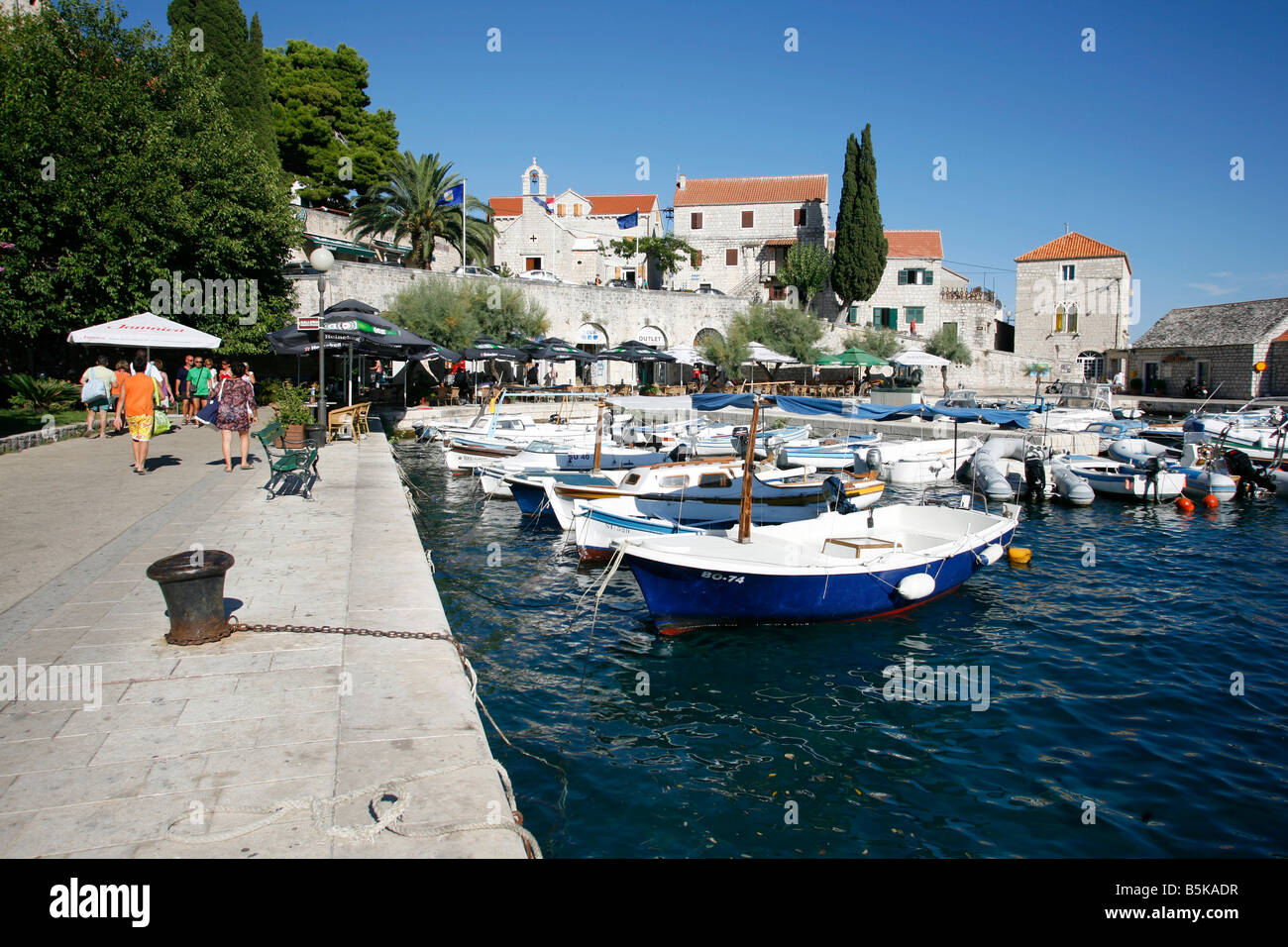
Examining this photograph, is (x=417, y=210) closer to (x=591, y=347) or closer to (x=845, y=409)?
(x=591, y=347)

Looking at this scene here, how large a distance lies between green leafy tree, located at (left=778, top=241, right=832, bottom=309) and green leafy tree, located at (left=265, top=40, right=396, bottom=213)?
2849 centimetres

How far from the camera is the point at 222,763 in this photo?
4480mm

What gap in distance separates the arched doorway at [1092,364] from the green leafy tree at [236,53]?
5294cm

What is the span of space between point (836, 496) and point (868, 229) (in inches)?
1760

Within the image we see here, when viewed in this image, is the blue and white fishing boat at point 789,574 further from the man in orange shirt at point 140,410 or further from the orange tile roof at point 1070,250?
the orange tile roof at point 1070,250

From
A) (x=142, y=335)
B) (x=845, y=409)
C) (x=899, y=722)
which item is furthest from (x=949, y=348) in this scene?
(x=899, y=722)

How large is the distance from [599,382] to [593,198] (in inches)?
988

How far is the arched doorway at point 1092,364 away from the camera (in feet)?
181

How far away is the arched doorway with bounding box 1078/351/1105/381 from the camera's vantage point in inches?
2170

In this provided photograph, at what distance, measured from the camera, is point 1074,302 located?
5616 centimetres

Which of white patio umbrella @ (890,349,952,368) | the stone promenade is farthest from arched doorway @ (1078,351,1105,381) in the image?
the stone promenade
